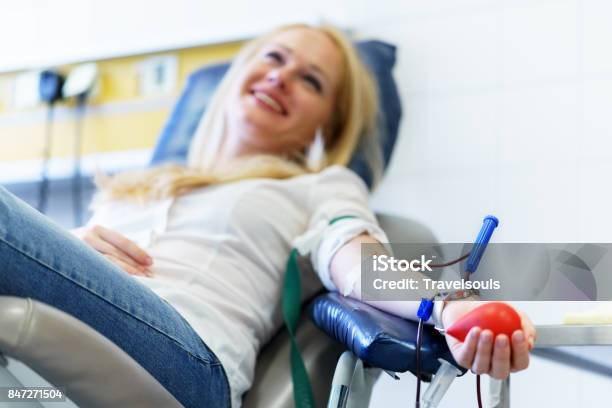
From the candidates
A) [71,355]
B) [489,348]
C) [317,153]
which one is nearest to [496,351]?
[489,348]

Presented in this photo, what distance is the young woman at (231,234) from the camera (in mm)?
721

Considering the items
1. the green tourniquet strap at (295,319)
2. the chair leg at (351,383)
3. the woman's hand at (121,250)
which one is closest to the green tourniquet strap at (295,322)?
the green tourniquet strap at (295,319)

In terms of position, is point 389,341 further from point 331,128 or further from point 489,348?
point 331,128

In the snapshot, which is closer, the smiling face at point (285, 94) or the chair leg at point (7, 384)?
the chair leg at point (7, 384)

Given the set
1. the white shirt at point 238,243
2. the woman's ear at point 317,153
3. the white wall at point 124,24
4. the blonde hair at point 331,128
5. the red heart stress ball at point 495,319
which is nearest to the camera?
the red heart stress ball at point 495,319

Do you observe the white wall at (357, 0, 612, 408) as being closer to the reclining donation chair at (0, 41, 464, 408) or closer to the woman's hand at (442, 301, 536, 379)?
the reclining donation chair at (0, 41, 464, 408)

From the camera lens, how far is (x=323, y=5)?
217 cm

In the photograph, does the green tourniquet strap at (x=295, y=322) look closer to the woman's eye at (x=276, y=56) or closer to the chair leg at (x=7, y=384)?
the chair leg at (x=7, y=384)

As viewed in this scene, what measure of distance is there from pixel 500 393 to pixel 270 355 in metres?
0.45

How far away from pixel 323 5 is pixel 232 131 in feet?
2.79

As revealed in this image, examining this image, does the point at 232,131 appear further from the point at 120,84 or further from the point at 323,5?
the point at 120,84

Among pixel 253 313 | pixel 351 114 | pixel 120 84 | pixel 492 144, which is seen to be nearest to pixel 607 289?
pixel 253 313

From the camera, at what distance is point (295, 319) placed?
1.09 metres

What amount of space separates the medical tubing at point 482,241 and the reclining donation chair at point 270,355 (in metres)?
0.11
